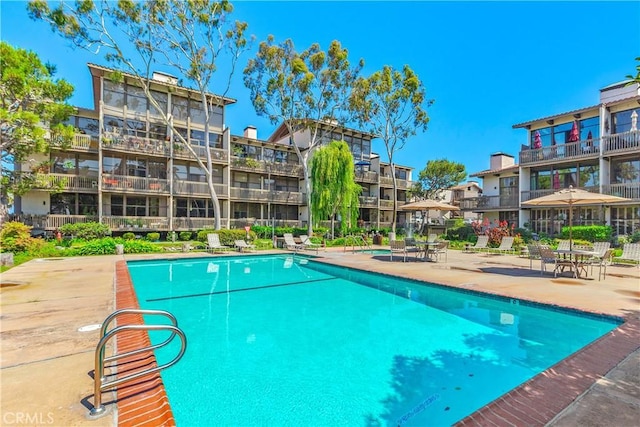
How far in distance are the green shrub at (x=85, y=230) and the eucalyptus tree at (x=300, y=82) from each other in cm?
1384

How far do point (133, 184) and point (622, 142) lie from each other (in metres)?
31.5

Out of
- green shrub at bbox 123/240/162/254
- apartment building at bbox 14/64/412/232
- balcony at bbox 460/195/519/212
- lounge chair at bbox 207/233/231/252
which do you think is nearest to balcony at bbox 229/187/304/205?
apartment building at bbox 14/64/412/232

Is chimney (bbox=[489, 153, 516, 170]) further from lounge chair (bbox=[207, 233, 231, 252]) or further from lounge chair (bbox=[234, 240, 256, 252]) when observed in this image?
lounge chair (bbox=[207, 233, 231, 252])

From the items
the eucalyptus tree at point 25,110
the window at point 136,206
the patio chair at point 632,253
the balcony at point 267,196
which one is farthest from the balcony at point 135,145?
the patio chair at point 632,253

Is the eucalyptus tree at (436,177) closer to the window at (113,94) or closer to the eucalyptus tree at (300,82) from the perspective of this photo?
the eucalyptus tree at (300,82)

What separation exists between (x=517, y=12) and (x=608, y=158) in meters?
12.4

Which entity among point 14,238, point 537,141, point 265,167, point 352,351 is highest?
point 537,141

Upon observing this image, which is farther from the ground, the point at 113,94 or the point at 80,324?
the point at 113,94

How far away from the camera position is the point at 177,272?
41.1ft

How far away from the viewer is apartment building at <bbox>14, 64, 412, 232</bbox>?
20.3 m

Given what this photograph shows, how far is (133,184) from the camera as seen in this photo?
70.1 ft

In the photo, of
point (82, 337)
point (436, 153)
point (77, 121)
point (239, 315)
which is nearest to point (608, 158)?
point (436, 153)

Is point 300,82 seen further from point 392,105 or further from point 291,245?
point 291,245

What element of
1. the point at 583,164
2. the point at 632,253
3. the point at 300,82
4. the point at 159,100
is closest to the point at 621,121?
the point at 583,164
